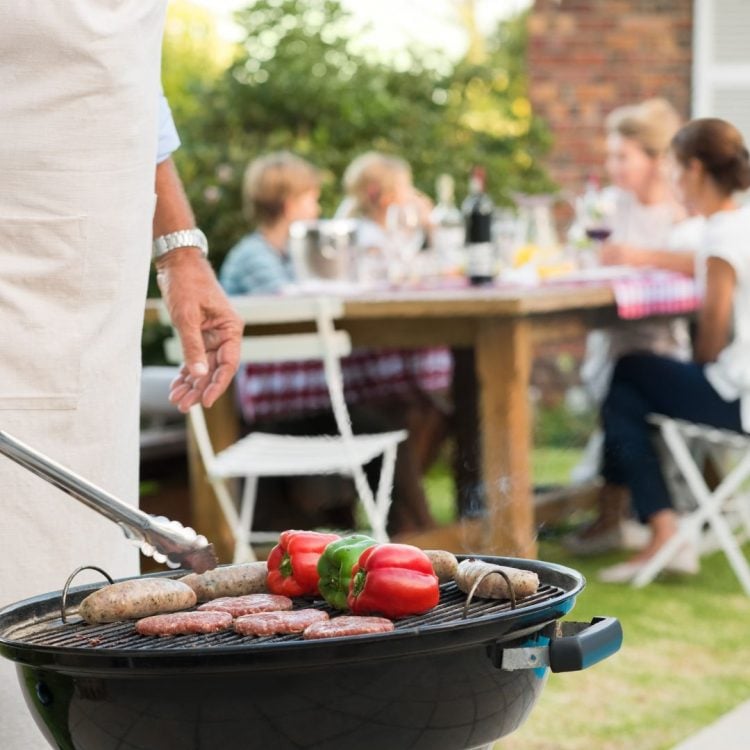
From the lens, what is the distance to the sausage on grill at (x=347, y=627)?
142cm

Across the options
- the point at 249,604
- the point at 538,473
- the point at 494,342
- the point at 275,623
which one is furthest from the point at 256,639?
the point at 538,473

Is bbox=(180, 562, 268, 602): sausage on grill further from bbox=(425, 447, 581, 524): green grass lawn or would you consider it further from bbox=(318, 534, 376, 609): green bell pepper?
bbox=(425, 447, 581, 524): green grass lawn

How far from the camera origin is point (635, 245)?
595 cm

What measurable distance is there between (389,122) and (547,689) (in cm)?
542

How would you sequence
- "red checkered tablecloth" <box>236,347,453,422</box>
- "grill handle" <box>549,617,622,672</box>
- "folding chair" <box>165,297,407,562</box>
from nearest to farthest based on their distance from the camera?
"grill handle" <box>549,617,622,672</box>, "folding chair" <box>165,297,407,562</box>, "red checkered tablecloth" <box>236,347,453,422</box>

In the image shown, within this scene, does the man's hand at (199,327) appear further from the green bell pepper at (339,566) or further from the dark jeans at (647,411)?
the dark jeans at (647,411)

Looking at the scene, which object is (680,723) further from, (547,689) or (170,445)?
(170,445)

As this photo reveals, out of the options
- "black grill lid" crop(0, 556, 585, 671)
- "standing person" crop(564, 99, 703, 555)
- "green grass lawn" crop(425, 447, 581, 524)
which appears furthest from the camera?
"green grass lawn" crop(425, 447, 581, 524)

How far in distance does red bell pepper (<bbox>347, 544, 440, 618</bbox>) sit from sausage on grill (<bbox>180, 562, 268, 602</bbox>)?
0.62 ft

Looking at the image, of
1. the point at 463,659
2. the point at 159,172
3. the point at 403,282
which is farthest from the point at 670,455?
the point at 463,659

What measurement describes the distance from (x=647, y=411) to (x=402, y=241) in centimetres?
104

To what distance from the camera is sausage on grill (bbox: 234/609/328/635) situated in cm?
149

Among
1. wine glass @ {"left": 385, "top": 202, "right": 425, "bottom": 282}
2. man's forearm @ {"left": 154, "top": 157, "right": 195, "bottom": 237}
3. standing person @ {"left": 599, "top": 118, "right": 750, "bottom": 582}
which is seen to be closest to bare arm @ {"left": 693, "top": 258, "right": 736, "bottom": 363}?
standing person @ {"left": 599, "top": 118, "right": 750, "bottom": 582}

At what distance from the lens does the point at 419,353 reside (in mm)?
5859
